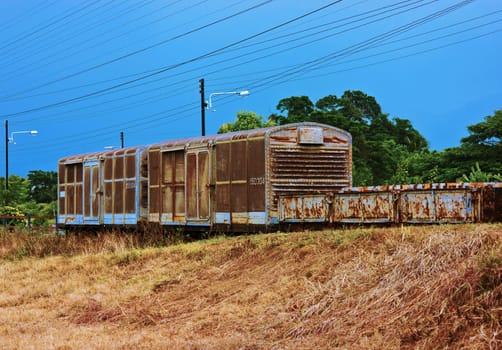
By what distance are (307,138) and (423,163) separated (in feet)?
69.4

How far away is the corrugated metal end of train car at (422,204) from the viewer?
1270 centimetres

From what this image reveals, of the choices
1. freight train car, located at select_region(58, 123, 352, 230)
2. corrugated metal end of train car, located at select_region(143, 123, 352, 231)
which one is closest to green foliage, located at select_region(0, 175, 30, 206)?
freight train car, located at select_region(58, 123, 352, 230)

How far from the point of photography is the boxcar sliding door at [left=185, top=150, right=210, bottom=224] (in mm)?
19453

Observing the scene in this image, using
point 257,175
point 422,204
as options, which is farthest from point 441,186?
point 257,175

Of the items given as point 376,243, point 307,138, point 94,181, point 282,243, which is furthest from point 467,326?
point 94,181

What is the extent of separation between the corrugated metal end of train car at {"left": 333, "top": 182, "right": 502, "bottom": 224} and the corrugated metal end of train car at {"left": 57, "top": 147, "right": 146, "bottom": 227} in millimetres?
9767

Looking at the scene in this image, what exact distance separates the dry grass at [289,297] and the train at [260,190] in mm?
1749

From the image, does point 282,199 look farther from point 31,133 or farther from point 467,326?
point 31,133

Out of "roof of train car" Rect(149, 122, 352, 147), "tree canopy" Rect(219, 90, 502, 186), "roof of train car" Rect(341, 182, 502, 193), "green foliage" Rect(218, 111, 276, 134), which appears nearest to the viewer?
"roof of train car" Rect(341, 182, 502, 193)

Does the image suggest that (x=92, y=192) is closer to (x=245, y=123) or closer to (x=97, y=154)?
(x=97, y=154)

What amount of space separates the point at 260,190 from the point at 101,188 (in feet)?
32.1

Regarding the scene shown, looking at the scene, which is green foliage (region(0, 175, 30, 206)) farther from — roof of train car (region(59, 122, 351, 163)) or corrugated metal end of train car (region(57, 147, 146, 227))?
roof of train car (region(59, 122, 351, 163))

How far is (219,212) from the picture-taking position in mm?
18875

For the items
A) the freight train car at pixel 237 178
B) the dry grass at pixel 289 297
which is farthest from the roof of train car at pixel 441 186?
the dry grass at pixel 289 297
